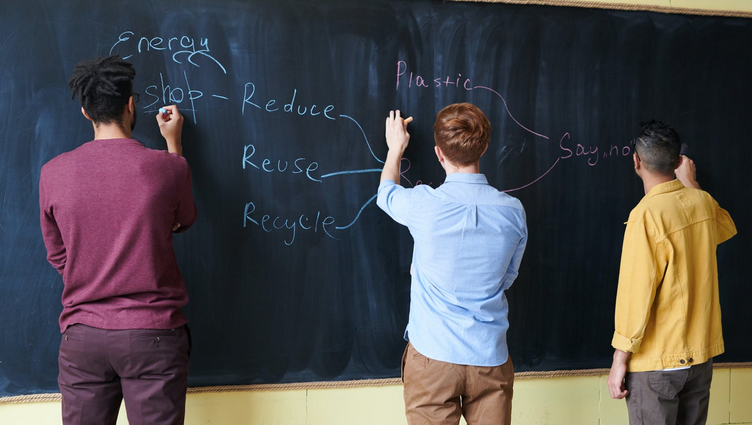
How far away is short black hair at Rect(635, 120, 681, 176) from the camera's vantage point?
1.78 m

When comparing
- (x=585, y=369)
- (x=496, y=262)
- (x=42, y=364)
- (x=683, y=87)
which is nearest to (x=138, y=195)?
(x=42, y=364)

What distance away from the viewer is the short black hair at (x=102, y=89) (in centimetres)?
164

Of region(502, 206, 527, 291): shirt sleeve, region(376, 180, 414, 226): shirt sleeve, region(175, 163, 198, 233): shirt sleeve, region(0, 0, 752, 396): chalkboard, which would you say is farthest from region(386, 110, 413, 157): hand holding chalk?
region(175, 163, 198, 233): shirt sleeve

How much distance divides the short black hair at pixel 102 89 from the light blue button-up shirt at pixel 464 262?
92cm

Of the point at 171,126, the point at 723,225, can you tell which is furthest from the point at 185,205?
the point at 723,225

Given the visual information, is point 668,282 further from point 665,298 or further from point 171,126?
point 171,126

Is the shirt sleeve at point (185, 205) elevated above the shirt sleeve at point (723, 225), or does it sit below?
above

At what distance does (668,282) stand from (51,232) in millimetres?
1961

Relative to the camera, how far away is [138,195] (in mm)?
1566

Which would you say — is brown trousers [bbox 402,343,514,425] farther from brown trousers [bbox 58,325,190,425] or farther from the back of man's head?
brown trousers [bbox 58,325,190,425]

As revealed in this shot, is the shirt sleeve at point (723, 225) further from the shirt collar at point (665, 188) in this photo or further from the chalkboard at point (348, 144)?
the chalkboard at point (348, 144)

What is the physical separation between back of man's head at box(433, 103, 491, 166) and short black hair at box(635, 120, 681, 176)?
600 mm

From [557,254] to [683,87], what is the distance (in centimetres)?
91

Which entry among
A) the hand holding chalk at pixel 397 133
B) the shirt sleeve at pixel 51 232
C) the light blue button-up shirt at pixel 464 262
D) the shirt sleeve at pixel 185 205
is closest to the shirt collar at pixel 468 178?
the light blue button-up shirt at pixel 464 262
